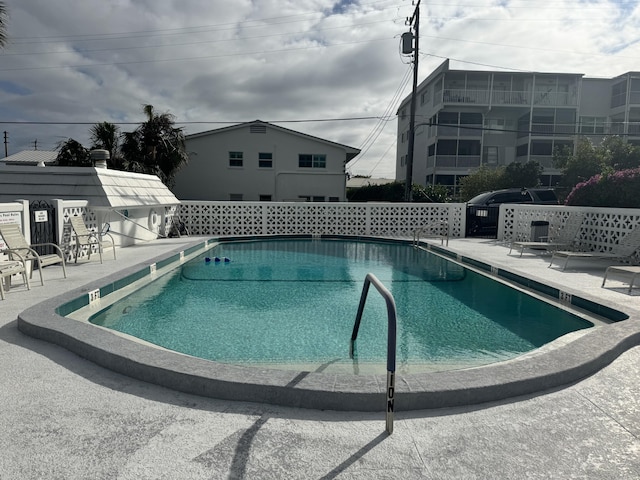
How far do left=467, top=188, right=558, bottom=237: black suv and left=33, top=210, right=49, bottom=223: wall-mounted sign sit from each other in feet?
45.8

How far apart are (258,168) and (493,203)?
13.6m

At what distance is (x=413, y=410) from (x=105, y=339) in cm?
282

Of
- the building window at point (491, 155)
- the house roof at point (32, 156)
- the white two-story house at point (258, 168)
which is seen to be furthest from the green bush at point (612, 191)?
the house roof at point (32, 156)

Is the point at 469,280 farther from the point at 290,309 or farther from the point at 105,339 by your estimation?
the point at 105,339

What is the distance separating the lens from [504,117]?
35.6 meters

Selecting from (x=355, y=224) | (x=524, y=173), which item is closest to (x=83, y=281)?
(x=355, y=224)

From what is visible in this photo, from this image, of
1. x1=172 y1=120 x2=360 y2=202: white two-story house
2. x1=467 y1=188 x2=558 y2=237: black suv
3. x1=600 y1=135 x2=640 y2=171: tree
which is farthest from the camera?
x1=172 y1=120 x2=360 y2=202: white two-story house

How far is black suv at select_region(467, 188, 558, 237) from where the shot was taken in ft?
52.3

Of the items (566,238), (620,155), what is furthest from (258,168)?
(620,155)

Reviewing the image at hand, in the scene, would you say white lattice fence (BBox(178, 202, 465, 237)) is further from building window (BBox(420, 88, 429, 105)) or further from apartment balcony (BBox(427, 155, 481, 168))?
building window (BBox(420, 88, 429, 105))

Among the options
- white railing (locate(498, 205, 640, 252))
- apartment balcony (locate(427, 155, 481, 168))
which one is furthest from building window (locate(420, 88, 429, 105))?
white railing (locate(498, 205, 640, 252))

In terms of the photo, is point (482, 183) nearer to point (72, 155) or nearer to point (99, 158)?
point (99, 158)

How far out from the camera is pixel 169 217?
617 inches

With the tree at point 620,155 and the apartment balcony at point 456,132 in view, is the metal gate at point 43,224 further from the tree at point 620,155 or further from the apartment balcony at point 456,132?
the apartment balcony at point 456,132
